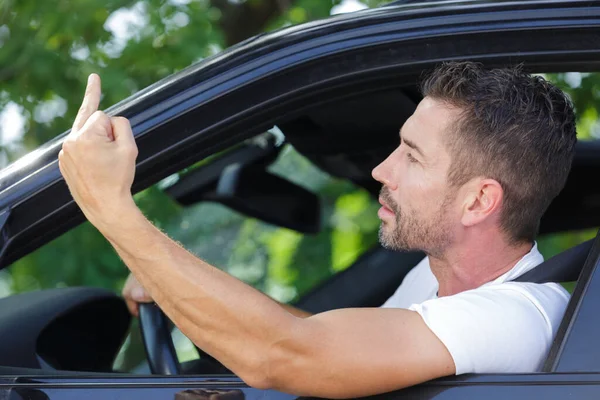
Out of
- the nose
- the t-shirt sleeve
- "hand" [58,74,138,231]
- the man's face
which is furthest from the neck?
"hand" [58,74,138,231]

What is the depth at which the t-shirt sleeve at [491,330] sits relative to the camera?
59.4 inches

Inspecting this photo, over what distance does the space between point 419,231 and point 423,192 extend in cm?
7

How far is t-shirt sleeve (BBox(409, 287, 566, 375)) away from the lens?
1.51 m

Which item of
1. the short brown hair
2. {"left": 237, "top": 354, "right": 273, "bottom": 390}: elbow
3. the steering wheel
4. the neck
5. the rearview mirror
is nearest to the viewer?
{"left": 237, "top": 354, "right": 273, "bottom": 390}: elbow

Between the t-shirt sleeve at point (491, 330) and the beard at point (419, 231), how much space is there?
0.80 feet

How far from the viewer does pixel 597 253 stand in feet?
5.07

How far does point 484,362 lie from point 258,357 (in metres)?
0.34

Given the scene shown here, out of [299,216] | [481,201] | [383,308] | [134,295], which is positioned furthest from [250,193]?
[383,308]

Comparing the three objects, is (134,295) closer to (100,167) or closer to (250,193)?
(250,193)

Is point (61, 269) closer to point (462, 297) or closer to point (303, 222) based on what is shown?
point (303, 222)

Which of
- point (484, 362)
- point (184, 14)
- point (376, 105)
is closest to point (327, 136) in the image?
point (376, 105)

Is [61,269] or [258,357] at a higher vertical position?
[61,269]

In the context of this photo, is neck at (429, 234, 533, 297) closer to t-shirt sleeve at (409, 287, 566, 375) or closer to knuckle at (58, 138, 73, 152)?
t-shirt sleeve at (409, 287, 566, 375)

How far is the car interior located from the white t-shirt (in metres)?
0.08
